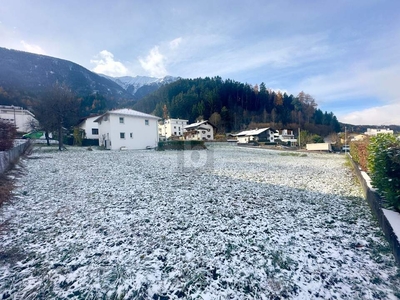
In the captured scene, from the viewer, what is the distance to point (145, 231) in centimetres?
337

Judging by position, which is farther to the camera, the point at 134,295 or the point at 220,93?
the point at 220,93

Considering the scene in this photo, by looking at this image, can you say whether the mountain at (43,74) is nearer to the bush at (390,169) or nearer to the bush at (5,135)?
the bush at (5,135)

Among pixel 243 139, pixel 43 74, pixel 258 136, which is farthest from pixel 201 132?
pixel 43 74

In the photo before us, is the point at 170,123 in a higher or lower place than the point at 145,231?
higher

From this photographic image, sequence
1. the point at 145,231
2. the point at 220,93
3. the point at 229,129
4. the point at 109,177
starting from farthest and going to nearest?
the point at 220,93, the point at 229,129, the point at 109,177, the point at 145,231

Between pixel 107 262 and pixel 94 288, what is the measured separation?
1.44ft

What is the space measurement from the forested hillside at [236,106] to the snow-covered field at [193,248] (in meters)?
57.9

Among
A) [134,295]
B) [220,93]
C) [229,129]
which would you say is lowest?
[134,295]

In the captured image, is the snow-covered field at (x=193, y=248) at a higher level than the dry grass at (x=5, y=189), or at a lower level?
lower

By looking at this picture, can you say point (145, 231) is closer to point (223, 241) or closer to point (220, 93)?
point (223, 241)

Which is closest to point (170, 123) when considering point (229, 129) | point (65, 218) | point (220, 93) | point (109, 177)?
point (229, 129)

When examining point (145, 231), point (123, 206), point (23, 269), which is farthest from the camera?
point (123, 206)

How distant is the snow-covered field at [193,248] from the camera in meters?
2.12

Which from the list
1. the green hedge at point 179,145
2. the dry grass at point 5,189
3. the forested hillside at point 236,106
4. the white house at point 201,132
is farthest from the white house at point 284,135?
the dry grass at point 5,189
